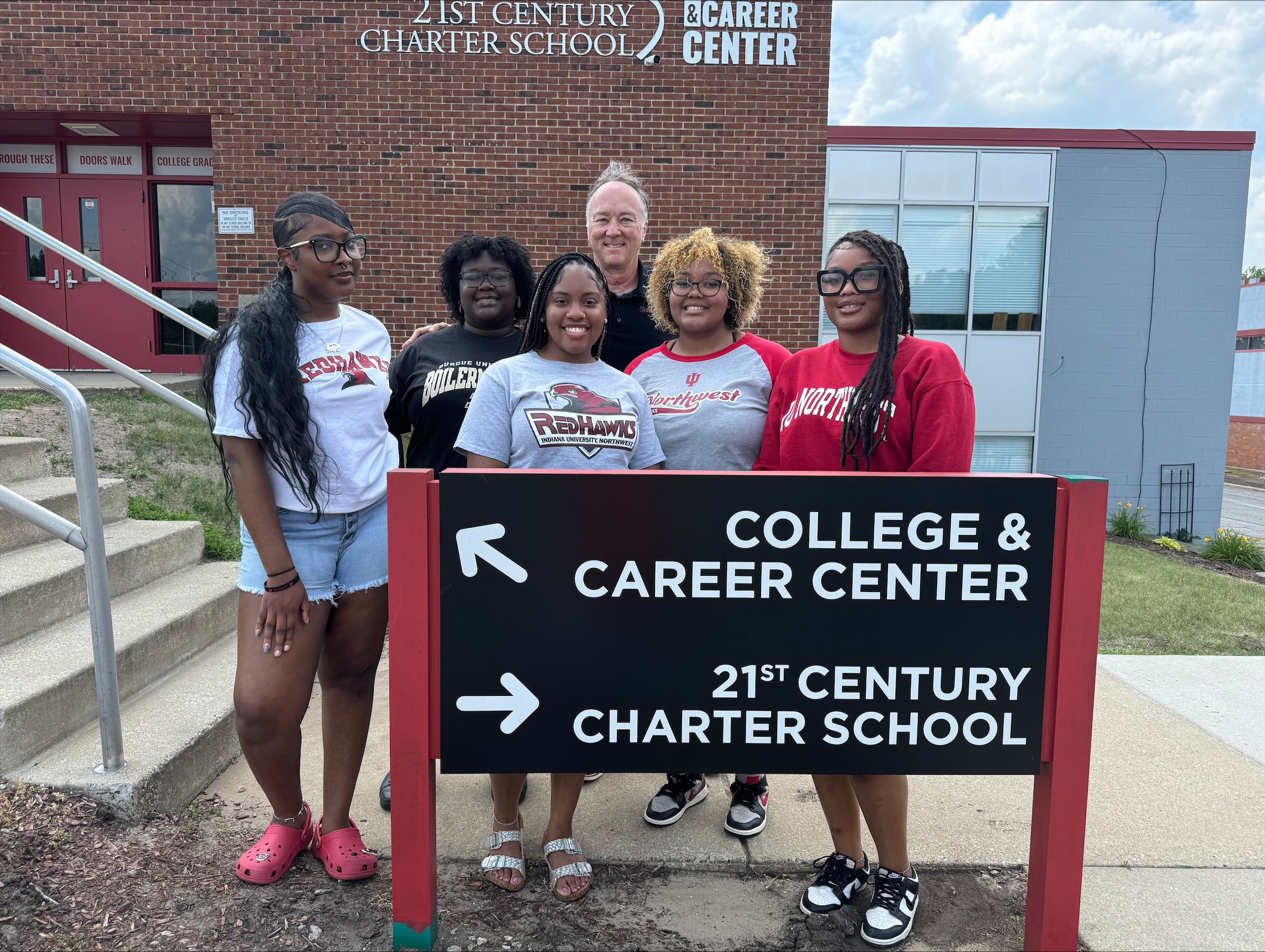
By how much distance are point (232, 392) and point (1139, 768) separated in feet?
11.3

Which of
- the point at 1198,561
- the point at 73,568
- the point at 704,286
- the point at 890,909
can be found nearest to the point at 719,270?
the point at 704,286

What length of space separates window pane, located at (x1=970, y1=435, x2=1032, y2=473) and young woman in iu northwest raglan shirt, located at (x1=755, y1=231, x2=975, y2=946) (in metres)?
11.0

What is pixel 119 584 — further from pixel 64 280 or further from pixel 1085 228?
pixel 1085 228

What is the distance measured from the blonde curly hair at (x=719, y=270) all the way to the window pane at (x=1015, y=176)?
10.4 metres

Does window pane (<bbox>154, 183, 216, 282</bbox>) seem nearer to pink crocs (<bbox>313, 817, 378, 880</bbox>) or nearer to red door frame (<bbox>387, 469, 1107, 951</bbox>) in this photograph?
pink crocs (<bbox>313, 817, 378, 880</bbox>)

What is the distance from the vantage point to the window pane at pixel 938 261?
1169cm

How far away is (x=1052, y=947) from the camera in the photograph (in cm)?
210

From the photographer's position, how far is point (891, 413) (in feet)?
7.12

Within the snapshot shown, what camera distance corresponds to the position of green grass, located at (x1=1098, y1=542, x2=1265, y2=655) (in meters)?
5.16

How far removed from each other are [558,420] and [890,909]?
62.1 inches

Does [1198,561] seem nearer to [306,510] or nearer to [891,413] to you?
[891,413]

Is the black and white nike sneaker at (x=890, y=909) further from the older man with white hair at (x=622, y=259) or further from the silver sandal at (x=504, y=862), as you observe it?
the older man with white hair at (x=622, y=259)

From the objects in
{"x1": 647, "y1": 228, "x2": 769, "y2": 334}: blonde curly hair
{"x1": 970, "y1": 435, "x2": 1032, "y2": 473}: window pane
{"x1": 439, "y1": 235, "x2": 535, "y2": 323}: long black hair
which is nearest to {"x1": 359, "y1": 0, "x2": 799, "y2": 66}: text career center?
{"x1": 970, "y1": 435, "x2": 1032, "y2": 473}: window pane

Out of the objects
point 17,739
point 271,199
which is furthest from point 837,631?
point 271,199
